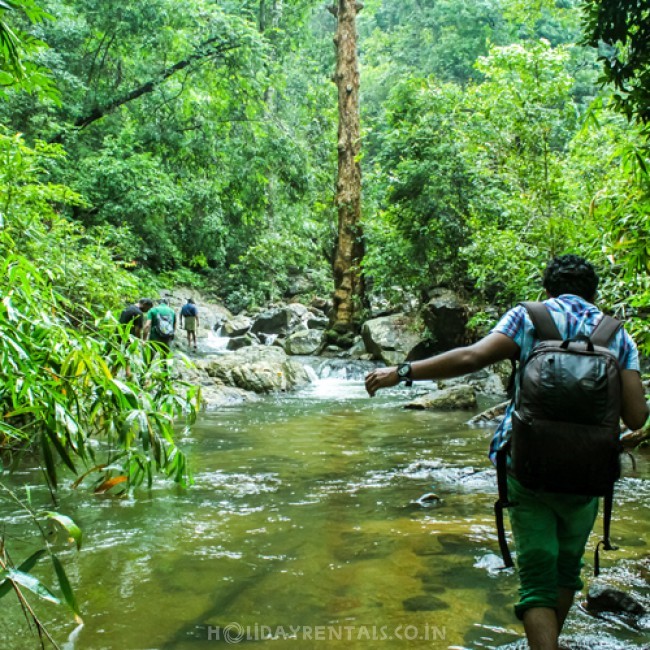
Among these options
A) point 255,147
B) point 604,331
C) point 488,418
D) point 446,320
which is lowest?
point 488,418

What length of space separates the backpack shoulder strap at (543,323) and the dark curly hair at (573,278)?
203mm

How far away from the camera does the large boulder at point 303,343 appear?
18859mm

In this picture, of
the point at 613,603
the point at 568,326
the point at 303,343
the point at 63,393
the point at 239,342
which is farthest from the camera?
the point at 239,342

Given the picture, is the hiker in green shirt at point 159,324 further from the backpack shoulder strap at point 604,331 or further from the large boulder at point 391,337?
the backpack shoulder strap at point 604,331

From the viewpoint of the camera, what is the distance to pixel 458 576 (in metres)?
3.80

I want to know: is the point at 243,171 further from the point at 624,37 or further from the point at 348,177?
the point at 624,37

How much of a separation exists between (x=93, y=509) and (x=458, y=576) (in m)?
2.84

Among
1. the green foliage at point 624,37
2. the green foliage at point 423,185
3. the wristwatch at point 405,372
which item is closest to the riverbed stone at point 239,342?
the green foliage at point 423,185

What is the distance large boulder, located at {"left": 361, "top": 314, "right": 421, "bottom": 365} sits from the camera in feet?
53.5

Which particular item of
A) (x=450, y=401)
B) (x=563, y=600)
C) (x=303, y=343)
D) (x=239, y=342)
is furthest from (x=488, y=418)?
(x=239, y=342)

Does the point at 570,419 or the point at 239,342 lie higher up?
the point at 570,419

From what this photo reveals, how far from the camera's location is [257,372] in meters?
13.8

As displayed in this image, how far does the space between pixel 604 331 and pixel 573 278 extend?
302 mm

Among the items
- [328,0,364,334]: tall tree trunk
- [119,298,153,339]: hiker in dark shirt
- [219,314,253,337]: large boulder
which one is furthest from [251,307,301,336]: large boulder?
[119,298,153,339]: hiker in dark shirt
